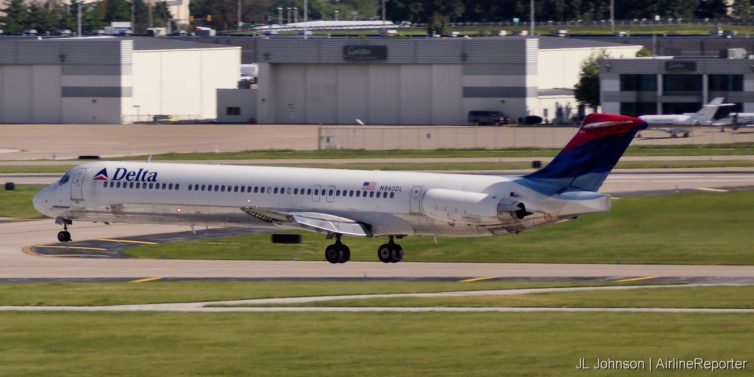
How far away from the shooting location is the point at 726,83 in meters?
133

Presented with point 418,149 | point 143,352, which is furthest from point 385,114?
point 143,352

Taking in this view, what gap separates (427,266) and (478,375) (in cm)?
2272

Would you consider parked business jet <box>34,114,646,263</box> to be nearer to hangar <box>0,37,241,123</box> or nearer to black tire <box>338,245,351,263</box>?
black tire <box>338,245,351,263</box>

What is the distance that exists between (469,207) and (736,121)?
8134cm

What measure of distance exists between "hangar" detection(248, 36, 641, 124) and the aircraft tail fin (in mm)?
93948

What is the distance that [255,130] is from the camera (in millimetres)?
135625

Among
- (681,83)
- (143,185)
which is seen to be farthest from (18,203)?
(681,83)

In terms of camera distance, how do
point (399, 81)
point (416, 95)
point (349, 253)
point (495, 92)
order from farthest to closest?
1. point (399, 81)
2. point (416, 95)
3. point (495, 92)
4. point (349, 253)

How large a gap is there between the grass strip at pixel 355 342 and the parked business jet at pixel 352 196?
850cm

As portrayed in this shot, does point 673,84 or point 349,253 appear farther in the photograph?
point 673,84

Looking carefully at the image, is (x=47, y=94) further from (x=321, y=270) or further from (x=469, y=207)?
(x=469, y=207)

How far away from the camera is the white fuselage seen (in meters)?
46.7

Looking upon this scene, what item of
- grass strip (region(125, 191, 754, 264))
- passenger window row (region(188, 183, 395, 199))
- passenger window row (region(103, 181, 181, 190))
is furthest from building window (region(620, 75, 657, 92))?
passenger window row (region(103, 181, 181, 190))

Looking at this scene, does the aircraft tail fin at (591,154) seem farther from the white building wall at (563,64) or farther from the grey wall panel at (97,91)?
the white building wall at (563,64)
